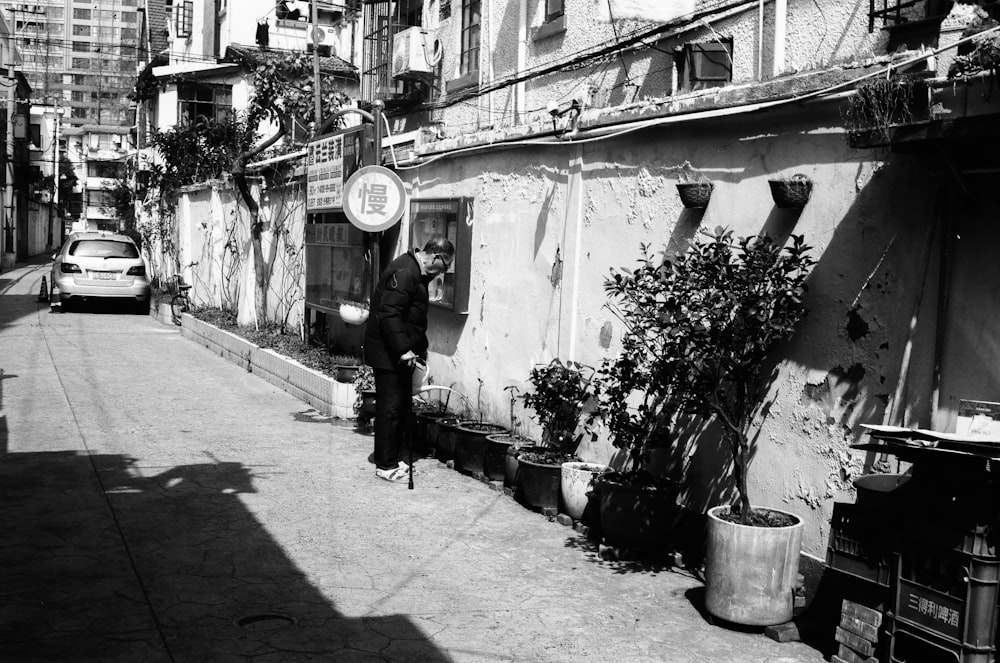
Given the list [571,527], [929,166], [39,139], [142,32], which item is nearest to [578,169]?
[571,527]

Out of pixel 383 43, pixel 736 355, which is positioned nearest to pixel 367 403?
pixel 736 355

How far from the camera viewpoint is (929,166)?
17.2 ft

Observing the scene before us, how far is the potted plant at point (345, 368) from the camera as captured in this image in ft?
37.4

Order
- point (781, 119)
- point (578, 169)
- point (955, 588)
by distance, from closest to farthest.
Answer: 1. point (955, 588)
2. point (781, 119)
3. point (578, 169)

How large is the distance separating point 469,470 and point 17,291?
82.6ft

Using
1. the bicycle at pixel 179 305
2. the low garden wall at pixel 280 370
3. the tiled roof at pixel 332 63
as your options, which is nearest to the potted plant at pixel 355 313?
the low garden wall at pixel 280 370

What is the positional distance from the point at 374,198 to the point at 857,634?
24.3 ft

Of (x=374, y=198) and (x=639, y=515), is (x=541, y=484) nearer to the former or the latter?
(x=639, y=515)

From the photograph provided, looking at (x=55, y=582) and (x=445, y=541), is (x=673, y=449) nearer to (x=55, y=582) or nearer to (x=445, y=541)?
(x=445, y=541)

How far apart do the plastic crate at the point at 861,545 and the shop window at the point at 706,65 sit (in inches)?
268

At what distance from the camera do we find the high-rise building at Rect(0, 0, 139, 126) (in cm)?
10525

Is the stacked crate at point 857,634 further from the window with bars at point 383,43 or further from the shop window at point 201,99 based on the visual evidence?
the shop window at point 201,99

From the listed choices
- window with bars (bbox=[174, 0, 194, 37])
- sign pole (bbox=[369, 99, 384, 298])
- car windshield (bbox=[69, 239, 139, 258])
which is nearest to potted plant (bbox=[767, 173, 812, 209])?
sign pole (bbox=[369, 99, 384, 298])

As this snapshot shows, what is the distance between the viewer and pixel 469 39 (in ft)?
52.8
